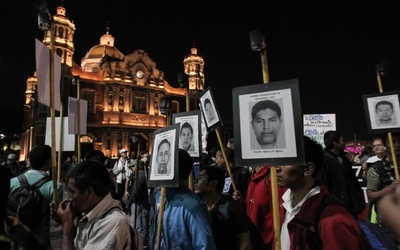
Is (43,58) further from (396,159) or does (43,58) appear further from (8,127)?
(8,127)

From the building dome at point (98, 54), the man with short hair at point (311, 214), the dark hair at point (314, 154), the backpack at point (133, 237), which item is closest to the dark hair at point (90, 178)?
the backpack at point (133, 237)

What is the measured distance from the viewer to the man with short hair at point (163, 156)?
331cm

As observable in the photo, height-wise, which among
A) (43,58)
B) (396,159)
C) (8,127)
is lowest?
(396,159)

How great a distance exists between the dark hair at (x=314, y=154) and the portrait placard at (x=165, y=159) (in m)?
1.25

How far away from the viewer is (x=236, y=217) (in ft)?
10.6

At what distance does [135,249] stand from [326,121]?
7.90 metres

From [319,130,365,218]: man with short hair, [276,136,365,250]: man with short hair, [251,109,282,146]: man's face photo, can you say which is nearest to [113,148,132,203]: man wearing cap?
[319,130,365,218]: man with short hair

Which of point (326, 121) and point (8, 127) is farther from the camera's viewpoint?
point (8, 127)

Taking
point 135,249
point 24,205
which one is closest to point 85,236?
point 135,249

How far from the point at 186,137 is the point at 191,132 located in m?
0.11

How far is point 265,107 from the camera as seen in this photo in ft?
8.29

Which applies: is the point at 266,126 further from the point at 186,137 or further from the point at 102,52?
the point at 102,52

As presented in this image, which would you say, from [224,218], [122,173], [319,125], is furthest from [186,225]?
[122,173]

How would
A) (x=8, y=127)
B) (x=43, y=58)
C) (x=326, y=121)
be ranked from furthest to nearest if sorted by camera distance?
(x=8, y=127) < (x=326, y=121) < (x=43, y=58)
